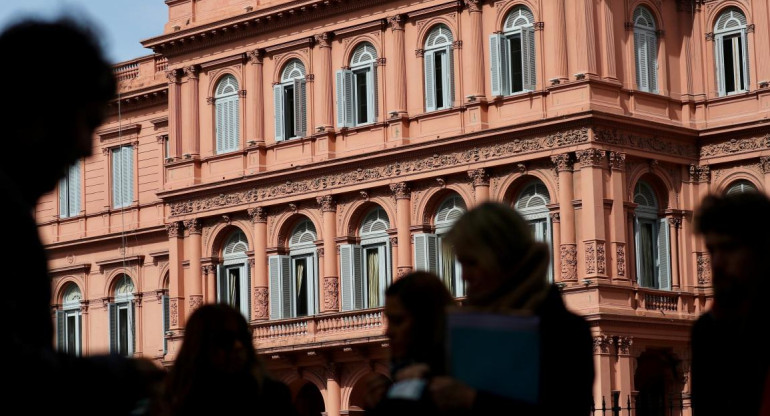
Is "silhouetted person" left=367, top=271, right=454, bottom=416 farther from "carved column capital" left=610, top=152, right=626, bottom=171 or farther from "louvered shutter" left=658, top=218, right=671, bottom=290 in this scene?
"louvered shutter" left=658, top=218, right=671, bottom=290

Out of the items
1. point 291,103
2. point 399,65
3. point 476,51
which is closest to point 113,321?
point 291,103

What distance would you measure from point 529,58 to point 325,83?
564cm

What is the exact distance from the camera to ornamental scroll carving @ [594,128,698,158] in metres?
35.6

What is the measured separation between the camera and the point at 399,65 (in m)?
38.6

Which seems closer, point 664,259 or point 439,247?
point 664,259

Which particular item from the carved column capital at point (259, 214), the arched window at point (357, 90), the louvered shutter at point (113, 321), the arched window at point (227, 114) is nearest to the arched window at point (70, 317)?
the louvered shutter at point (113, 321)

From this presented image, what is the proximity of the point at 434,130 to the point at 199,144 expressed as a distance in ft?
24.3

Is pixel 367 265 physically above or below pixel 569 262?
above

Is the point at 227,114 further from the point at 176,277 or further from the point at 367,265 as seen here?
the point at 367,265

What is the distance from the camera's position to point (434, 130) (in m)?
38.0

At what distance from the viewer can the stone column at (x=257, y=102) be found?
41.4 meters

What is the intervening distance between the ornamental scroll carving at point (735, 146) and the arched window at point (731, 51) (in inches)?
45.7

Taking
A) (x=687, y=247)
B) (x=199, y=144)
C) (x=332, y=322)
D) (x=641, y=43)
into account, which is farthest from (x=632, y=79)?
(x=199, y=144)

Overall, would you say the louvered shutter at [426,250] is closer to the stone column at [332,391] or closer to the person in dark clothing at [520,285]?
the stone column at [332,391]
